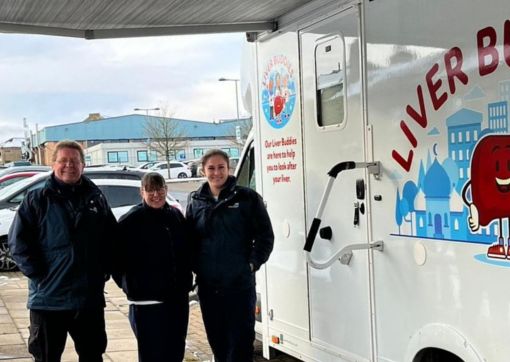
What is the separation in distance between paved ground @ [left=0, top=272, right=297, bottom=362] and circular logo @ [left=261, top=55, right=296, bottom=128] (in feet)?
6.98

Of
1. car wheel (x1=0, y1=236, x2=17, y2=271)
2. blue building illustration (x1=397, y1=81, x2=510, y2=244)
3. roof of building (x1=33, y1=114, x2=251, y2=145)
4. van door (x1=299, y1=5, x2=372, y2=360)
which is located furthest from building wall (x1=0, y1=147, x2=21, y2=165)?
blue building illustration (x1=397, y1=81, x2=510, y2=244)

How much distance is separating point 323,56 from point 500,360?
219 centimetres

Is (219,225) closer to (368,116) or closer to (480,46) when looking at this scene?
(368,116)

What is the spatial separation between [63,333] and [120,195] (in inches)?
262

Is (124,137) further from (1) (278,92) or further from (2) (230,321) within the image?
(2) (230,321)

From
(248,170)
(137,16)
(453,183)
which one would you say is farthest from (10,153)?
(453,183)

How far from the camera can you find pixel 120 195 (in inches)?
413

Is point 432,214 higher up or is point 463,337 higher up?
point 432,214

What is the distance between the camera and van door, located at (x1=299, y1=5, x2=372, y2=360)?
3748mm

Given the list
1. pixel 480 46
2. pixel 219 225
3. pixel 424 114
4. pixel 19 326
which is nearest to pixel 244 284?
pixel 219 225

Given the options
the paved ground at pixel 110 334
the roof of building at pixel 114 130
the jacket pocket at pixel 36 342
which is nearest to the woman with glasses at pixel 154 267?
the jacket pocket at pixel 36 342

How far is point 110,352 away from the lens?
6.00 metres

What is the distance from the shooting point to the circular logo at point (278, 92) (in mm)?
4551

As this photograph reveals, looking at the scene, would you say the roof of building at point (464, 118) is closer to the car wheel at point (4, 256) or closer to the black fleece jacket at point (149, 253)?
the black fleece jacket at point (149, 253)
